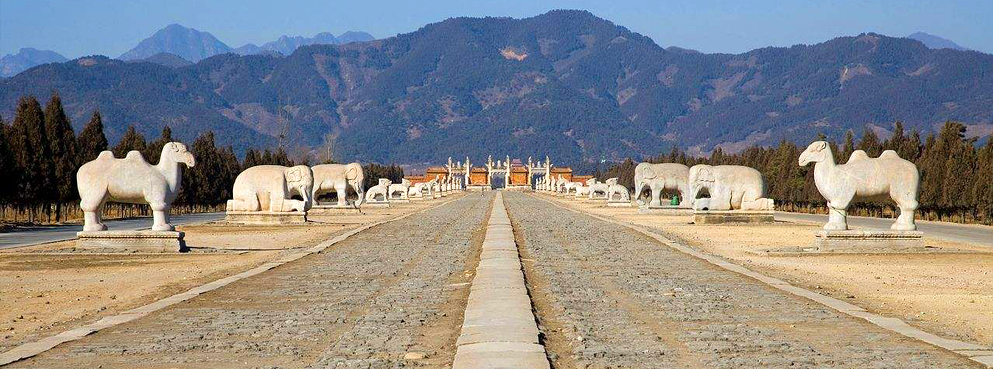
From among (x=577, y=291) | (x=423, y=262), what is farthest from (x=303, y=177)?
(x=577, y=291)

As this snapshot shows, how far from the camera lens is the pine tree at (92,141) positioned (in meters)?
54.3

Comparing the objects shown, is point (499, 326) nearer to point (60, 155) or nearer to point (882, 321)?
point (882, 321)

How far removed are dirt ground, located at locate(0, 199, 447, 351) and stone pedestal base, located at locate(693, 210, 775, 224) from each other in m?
15.3

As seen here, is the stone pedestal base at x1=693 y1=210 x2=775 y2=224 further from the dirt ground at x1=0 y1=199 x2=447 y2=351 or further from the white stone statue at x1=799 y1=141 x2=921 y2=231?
the white stone statue at x1=799 y1=141 x2=921 y2=231

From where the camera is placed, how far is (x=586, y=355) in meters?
10.8

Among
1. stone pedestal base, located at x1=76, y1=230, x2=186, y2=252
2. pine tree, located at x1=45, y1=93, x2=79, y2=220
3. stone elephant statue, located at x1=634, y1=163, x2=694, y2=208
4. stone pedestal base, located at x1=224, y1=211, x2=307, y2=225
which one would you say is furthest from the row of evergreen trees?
pine tree, located at x1=45, y1=93, x2=79, y2=220

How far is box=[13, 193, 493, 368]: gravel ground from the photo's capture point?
1075 cm

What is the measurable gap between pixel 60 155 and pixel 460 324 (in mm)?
41486

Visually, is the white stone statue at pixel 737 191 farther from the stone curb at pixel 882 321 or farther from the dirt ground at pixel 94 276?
the stone curb at pixel 882 321

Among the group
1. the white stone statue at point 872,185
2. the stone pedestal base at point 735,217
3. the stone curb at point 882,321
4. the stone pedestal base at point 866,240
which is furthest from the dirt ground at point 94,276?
the stone pedestal base at point 735,217

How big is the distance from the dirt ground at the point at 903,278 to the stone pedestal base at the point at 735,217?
9110mm

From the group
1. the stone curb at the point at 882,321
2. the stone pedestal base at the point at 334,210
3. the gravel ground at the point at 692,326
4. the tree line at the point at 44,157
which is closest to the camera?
the gravel ground at the point at 692,326

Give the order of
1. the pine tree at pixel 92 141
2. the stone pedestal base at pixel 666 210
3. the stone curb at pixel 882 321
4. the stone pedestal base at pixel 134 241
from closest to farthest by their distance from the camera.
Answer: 1. the stone curb at pixel 882 321
2. the stone pedestal base at pixel 134 241
3. the pine tree at pixel 92 141
4. the stone pedestal base at pixel 666 210

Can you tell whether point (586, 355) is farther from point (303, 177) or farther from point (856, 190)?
point (303, 177)
